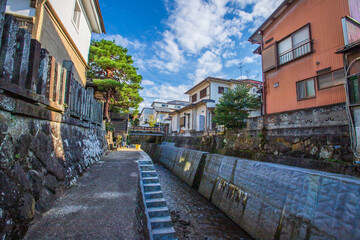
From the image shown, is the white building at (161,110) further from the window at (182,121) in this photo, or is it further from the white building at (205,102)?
the white building at (205,102)

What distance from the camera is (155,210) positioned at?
15.6 ft

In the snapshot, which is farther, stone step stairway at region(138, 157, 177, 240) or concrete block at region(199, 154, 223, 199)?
concrete block at region(199, 154, 223, 199)

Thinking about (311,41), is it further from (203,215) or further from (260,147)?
(203,215)

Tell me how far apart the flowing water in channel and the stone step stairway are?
66.0 inches

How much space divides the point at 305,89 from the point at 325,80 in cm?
105

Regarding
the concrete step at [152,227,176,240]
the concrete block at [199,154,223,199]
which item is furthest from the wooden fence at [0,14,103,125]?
the concrete block at [199,154,223,199]

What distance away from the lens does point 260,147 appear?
9453mm

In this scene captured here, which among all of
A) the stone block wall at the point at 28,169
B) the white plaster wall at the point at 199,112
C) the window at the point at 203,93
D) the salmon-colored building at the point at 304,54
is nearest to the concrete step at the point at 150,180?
the stone block wall at the point at 28,169

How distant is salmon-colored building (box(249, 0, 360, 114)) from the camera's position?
830 centimetres

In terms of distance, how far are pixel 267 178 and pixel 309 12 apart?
11123 mm

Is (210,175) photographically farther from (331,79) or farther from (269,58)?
(269,58)

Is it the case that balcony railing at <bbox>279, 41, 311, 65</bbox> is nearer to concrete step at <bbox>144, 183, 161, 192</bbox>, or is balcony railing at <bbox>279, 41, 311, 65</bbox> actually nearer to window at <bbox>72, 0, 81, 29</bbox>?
concrete step at <bbox>144, 183, 161, 192</bbox>

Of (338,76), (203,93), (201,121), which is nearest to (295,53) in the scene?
(338,76)

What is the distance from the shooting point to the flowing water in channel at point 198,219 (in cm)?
575
